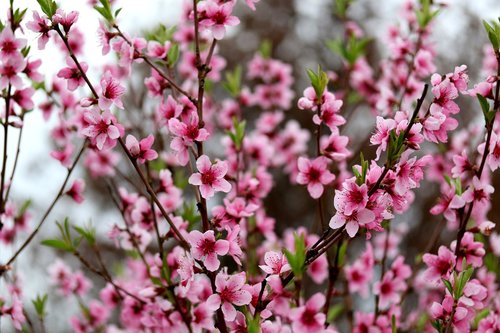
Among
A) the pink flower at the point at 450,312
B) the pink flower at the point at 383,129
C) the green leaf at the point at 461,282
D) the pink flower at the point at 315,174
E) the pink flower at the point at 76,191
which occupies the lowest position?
the pink flower at the point at 450,312

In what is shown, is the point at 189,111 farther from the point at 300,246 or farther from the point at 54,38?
the point at 300,246

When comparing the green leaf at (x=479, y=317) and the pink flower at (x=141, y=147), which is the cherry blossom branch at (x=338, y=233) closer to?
the pink flower at (x=141, y=147)

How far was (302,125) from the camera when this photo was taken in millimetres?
8766

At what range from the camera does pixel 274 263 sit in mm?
1612

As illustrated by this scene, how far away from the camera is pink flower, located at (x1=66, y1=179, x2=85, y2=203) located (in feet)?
8.19

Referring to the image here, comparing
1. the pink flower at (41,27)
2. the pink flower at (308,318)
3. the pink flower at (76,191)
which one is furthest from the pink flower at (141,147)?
the pink flower at (76,191)

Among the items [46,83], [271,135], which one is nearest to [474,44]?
[271,135]

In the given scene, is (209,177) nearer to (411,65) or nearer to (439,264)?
(439,264)

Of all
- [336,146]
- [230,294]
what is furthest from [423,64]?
[230,294]

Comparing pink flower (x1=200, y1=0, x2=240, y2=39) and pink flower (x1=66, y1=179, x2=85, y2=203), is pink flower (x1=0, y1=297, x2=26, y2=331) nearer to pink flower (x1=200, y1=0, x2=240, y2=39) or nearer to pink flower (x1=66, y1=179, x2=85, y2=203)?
pink flower (x1=66, y1=179, x2=85, y2=203)

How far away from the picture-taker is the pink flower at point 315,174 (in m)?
2.00

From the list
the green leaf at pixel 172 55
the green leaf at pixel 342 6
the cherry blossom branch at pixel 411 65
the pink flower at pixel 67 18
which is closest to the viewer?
the pink flower at pixel 67 18

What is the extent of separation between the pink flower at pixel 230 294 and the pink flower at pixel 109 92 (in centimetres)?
→ 57

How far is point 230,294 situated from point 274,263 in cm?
14
